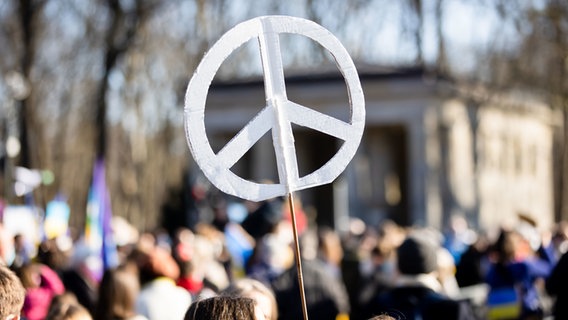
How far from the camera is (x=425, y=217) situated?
42.3 metres

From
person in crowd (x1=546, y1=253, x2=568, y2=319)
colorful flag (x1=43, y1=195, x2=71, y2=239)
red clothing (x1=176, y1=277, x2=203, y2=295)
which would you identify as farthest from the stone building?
red clothing (x1=176, y1=277, x2=203, y2=295)

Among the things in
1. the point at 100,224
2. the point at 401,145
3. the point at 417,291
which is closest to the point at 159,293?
the point at 417,291

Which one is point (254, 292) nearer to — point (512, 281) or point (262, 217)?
point (512, 281)

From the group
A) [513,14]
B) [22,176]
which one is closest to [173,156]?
[513,14]

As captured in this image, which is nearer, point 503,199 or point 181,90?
point 181,90

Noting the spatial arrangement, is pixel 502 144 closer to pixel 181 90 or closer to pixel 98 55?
pixel 181 90

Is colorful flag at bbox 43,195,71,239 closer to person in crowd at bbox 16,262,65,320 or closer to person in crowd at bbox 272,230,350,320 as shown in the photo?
person in crowd at bbox 16,262,65,320

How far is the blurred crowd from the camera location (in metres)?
7.45

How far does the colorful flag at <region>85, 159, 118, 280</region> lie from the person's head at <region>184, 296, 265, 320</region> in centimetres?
755

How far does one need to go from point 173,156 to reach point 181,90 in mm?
12862

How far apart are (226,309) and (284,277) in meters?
5.09

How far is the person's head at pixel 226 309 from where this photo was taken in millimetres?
4316

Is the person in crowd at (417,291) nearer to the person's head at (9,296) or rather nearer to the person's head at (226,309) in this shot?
the person's head at (226,309)

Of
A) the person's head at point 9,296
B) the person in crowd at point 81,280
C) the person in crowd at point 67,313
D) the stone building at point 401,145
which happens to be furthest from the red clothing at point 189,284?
the stone building at point 401,145
